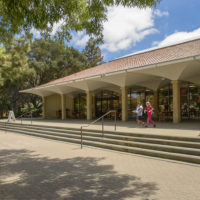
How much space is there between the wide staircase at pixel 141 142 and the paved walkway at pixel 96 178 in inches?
14.8

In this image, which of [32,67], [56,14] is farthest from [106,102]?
[56,14]

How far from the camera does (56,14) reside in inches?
217

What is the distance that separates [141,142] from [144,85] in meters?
10.9

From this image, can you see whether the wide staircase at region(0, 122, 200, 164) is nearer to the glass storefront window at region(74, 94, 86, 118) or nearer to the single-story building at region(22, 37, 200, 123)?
the single-story building at region(22, 37, 200, 123)

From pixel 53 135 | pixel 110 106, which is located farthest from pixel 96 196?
pixel 110 106

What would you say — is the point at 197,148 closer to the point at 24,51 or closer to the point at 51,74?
the point at 24,51

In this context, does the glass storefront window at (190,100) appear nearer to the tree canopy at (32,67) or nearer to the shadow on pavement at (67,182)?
the shadow on pavement at (67,182)

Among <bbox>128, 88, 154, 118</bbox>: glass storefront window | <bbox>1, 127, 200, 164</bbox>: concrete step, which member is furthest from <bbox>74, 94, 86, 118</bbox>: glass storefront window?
<bbox>1, 127, 200, 164</bbox>: concrete step

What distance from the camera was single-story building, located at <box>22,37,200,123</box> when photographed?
12633 millimetres

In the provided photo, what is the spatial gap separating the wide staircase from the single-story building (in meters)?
4.92

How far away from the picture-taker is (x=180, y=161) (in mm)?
6285

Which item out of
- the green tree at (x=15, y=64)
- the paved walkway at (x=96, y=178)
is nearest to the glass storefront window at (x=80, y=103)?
the green tree at (x=15, y=64)

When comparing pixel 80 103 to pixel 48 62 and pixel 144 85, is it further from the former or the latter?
pixel 48 62

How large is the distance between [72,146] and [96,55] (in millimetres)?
39684
